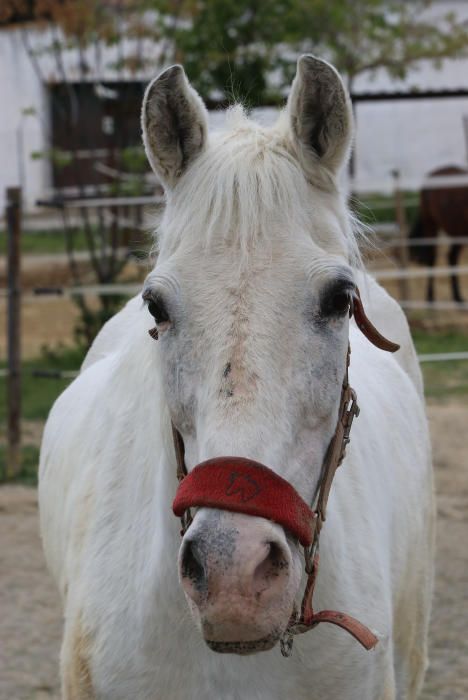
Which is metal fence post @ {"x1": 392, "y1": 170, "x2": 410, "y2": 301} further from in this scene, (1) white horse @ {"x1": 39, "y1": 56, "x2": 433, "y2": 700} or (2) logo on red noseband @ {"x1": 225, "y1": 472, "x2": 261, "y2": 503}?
(2) logo on red noseband @ {"x1": 225, "y1": 472, "x2": 261, "y2": 503}

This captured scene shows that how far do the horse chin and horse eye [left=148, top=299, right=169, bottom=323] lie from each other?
65 centimetres

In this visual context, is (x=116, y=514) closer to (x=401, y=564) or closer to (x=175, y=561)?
(x=175, y=561)

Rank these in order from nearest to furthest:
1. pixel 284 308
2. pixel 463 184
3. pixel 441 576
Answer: pixel 284 308, pixel 441 576, pixel 463 184

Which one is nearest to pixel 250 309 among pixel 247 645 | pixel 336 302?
pixel 336 302

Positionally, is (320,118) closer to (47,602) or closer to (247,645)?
(247,645)

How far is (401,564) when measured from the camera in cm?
286

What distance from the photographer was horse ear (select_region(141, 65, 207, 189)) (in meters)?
2.23

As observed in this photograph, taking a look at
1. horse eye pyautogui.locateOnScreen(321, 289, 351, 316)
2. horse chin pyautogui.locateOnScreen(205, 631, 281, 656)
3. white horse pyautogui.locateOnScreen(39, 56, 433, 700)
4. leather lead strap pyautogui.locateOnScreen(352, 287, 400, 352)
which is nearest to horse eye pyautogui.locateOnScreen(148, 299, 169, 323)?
white horse pyautogui.locateOnScreen(39, 56, 433, 700)

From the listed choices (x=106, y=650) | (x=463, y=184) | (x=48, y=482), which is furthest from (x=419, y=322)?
(x=106, y=650)

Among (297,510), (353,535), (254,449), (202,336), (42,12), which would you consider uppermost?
(42,12)

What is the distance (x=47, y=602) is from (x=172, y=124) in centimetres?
354

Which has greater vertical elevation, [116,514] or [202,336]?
[202,336]

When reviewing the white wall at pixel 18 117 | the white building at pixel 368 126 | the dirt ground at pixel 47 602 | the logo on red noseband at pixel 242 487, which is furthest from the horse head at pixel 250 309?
the white wall at pixel 18 117

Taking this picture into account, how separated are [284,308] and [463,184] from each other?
12.3m
